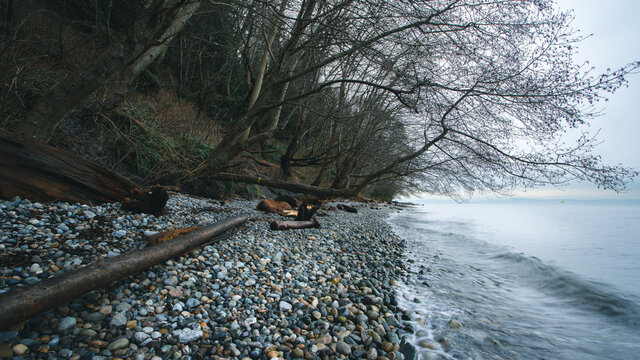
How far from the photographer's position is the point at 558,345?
115 inches

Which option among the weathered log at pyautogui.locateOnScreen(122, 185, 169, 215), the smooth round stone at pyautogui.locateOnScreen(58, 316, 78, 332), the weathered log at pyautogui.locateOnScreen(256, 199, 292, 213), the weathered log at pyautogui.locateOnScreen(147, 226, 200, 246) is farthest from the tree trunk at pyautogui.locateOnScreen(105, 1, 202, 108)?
the smooth round stone at pyautogui.locateOnScreen(58, 316, 78, 332)

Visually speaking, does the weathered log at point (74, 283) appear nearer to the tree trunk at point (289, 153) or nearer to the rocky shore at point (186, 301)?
the rocky shore at point (186, 301)

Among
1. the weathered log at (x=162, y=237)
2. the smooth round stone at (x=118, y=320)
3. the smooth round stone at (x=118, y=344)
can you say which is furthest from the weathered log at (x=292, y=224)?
the smooth round stone at (x=118, y=344)

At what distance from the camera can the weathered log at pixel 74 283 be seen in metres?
1.32

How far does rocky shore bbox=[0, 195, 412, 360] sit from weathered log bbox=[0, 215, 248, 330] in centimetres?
14

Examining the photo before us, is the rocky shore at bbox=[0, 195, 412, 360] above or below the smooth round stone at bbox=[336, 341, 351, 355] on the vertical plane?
above

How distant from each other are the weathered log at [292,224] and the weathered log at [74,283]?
2.19m

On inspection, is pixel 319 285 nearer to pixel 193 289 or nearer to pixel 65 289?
pixel 193 289

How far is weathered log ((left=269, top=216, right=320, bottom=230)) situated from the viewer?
4.74 m

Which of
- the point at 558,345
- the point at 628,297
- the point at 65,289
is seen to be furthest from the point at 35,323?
the point at 628,297

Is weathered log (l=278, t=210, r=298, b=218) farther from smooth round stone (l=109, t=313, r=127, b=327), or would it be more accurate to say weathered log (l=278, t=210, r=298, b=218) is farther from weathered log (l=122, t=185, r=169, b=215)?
smooth round stone (l=109, t=313, r=127, b=327)

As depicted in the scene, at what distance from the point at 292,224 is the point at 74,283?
3681 mm

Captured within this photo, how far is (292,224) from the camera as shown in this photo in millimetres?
5148

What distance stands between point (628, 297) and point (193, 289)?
7015mm
